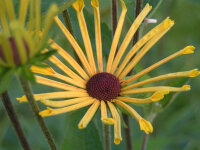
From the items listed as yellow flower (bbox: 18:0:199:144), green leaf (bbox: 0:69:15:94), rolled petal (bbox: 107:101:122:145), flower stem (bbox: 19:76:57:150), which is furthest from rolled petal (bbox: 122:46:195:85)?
green leaf (bbox: 0:69:15:94)

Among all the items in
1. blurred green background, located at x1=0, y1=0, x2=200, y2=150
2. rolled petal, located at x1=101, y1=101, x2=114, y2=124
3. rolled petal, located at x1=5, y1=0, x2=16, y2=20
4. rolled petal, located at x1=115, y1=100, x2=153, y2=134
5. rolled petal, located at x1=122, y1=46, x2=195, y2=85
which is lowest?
blurred green background, located at x1=0, y1=0, x2=200, y2=150

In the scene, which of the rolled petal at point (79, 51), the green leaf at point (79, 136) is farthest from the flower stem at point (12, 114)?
the rolled petal at point (79, 51)

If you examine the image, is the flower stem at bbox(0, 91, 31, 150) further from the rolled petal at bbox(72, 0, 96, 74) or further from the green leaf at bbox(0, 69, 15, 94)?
the rolled petal at bbox(72, 0, 96, 74)

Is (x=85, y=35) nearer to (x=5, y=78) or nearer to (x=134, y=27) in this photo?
(x=134, y=27)

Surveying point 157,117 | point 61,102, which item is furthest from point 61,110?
point 157,117

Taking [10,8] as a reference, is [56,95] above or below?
below

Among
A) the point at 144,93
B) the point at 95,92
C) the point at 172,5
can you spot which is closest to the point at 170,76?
the point at 144,93
